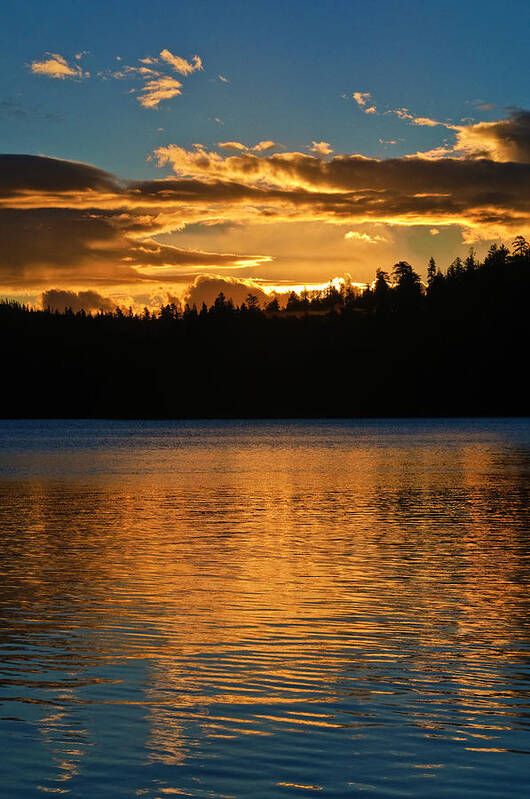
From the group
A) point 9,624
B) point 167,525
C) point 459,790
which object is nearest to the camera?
point 459,790

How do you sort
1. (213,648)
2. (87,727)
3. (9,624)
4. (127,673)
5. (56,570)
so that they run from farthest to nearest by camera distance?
(56,570) → (9,624) → (213,648) → (127,673) → (87,727)

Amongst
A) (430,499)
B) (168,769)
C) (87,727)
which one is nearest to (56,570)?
(87,727)

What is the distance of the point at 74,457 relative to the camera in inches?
3642

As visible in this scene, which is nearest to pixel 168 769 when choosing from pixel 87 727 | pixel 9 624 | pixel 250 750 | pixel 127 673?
pixel 250 750

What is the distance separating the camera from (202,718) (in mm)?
12891

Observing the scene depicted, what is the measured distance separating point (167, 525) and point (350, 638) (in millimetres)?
19238

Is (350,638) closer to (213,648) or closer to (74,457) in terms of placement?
(213,648)

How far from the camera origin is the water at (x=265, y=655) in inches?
439

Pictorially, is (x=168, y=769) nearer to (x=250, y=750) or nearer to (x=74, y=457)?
(x=250, y=750)

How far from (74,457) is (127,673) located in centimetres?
7885

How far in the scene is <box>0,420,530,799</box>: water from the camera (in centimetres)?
1116

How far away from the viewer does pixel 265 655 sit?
53.2 feet

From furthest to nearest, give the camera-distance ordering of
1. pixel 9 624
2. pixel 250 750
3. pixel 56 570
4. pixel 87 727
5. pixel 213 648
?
pixel 56 570 < pixel 9 624 < pixel 213 648 < pixel 87 727 < pixel 250 750

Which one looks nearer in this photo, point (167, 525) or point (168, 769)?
point (168, 769)
